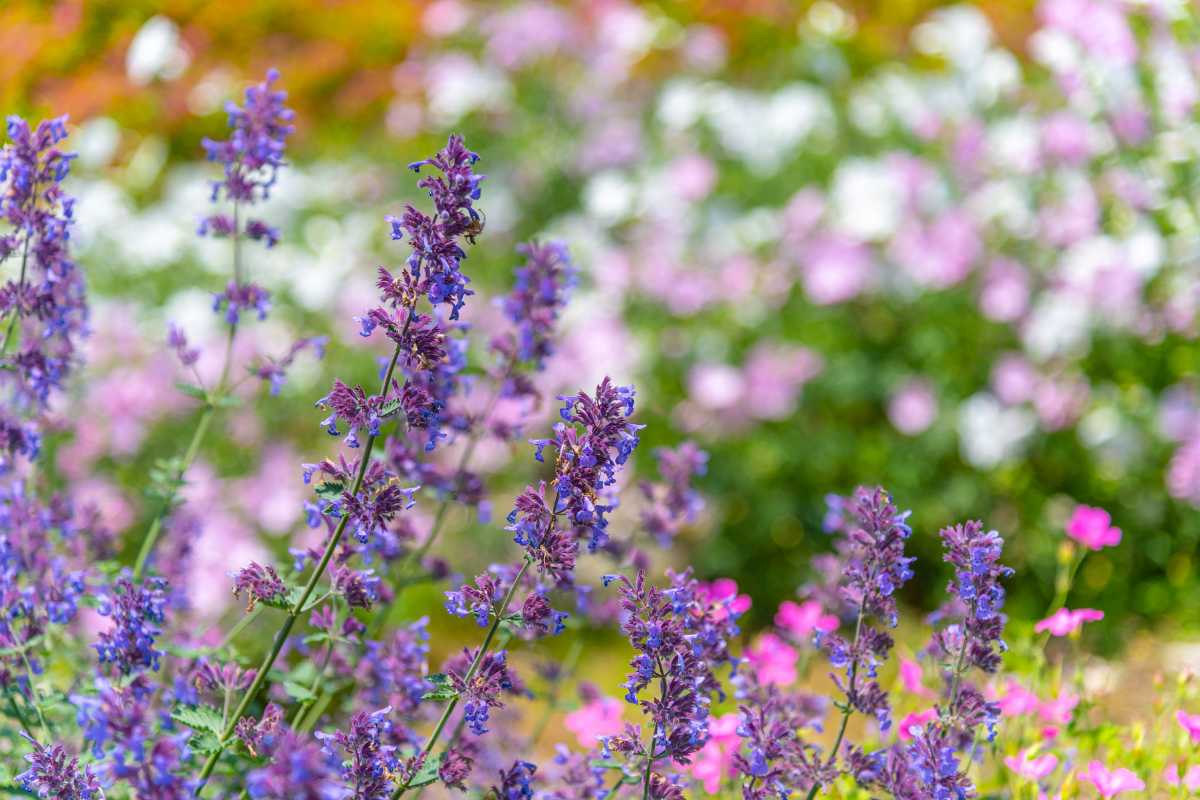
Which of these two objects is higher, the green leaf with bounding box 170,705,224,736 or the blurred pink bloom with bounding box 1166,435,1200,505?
the blurred pink bloom with bounding box 1166,435,1200,505

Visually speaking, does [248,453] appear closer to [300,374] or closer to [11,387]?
[300,374]

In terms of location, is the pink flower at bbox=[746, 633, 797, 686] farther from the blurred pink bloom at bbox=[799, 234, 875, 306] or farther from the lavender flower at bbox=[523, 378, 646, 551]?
the blurred pink bloom at bbox=[799, 234, 875, 306]

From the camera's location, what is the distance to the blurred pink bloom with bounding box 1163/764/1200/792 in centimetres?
190

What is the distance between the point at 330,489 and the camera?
4.87 feet

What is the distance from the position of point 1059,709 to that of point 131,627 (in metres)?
1.41

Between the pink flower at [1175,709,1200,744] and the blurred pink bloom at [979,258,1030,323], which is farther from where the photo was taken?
the blurred pink bloom at [979,258,1030,323]

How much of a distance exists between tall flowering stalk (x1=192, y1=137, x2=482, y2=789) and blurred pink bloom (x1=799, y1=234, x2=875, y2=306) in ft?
9.62

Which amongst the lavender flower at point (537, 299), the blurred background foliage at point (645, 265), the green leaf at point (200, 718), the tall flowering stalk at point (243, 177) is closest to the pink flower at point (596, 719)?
the lavender flower at point (537, 299)

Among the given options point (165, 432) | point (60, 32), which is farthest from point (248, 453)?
point (60, 32)

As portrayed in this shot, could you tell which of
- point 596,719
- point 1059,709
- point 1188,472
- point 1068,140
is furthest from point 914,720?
point 1068,140

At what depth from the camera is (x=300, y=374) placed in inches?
179

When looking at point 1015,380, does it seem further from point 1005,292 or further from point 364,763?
point 364,763

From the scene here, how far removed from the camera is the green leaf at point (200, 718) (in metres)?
1.46

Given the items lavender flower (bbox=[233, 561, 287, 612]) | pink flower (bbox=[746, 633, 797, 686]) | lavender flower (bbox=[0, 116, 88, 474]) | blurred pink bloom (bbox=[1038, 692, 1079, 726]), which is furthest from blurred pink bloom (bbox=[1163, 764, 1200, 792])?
lavender flower (bbox=[0, 116, 88, 474])
